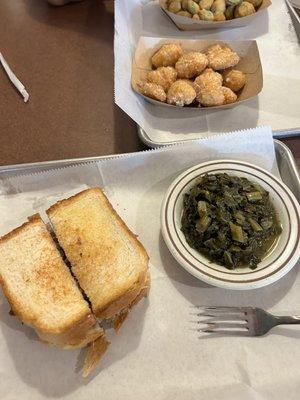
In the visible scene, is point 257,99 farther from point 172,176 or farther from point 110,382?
point 110,382

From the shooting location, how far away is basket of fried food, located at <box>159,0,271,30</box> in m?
2.07

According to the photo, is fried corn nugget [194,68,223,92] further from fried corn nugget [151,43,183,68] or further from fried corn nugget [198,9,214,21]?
fried corn nugget [198,9,214,21]

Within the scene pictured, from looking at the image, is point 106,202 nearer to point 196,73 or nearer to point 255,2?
point 196,73

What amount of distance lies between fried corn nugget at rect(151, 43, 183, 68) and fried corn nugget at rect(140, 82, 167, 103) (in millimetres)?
189

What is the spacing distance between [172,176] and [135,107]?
1.30 feet

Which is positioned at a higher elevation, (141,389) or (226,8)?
(226,8)

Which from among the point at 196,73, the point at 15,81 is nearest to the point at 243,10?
the point at 196,73

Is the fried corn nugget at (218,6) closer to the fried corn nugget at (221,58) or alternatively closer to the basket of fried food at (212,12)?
the basket of fried food at (212,12)

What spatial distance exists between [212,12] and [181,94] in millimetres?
680

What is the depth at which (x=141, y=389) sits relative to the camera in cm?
110

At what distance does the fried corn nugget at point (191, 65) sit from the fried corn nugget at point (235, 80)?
Answer: 123mm

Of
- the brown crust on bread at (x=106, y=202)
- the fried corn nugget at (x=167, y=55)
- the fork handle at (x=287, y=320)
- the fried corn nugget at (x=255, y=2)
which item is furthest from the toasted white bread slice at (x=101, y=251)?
the fried corn nugget at (x=255, y=2)

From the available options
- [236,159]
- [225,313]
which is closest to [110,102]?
[236,159]

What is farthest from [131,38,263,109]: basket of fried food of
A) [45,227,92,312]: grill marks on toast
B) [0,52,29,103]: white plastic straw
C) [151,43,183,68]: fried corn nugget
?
[45,227,92,312]: grill marks on toast
